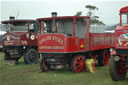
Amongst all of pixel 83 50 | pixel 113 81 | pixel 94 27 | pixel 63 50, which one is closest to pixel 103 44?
pixel 94 27

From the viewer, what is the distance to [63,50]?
416 inches

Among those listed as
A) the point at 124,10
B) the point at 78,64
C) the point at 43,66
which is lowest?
the point at 43,66

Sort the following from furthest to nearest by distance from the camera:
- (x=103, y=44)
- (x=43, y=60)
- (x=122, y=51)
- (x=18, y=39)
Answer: (x=18, y=39) < (x=103, y=44) < (x=43, y=60) < (x=122, y=51)

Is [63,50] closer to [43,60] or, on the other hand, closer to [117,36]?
[43,60]

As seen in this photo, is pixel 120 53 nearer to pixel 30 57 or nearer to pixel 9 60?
pixel 30 57

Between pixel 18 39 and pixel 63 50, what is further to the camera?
pixel 18 39

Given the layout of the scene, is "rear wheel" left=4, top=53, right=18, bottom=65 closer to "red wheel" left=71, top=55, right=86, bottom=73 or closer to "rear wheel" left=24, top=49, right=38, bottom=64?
"rear wheel" left=24, top=49, right=38, bottom=64

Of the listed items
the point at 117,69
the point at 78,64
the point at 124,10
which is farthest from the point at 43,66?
the point at 124,10

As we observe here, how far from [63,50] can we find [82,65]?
3.97 feet

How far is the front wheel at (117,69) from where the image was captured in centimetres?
864

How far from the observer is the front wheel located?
8.64 meters

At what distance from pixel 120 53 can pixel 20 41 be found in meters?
7.67

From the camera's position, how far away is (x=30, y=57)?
49.3 ft

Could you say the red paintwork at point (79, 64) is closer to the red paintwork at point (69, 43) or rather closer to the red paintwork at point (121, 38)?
the red paintwork at point (69, 43)
